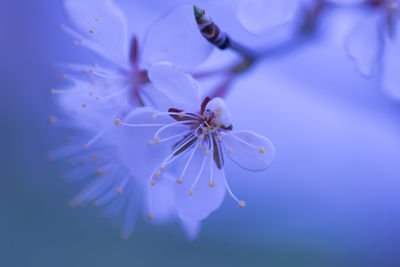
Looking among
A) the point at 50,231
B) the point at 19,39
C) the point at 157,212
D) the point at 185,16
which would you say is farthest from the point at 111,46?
the point at 19,39

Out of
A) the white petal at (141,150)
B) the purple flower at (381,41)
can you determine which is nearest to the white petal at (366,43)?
the purple flower at (381,41)

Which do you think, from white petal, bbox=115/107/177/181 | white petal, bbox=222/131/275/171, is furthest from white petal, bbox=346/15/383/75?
white petal, bbox=115/107/177/181

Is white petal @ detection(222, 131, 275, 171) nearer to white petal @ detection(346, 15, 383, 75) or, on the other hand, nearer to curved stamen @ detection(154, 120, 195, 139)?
curved stamen @ detection(154, 120, 195, 139)

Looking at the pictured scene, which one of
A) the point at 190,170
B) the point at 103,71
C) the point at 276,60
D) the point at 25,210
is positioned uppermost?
the point at 25,210

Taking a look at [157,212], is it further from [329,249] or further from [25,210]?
[25,210]

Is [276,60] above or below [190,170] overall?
above

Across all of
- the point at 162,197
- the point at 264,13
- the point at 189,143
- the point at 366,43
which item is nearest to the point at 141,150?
the point at 189,143

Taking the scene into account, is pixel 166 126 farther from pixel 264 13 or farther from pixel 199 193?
pixel 264 13

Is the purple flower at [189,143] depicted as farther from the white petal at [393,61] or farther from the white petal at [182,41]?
the white petal at [393,61]
